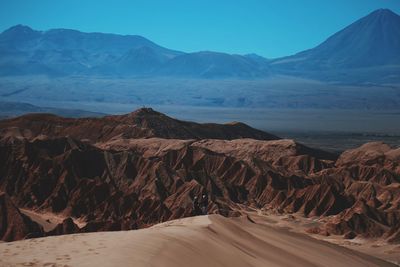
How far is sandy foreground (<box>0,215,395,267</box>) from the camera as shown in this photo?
19203mm

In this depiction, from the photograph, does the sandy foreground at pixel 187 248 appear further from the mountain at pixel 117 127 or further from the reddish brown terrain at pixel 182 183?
the mountain at pixel 117 127

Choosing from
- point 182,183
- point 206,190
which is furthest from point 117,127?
point 206,190

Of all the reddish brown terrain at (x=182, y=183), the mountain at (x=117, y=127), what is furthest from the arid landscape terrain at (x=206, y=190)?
the mountain at (x=117, y=127)

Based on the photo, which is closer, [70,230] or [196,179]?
[70,230]

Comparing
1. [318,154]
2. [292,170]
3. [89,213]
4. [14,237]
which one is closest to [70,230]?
[14,237]

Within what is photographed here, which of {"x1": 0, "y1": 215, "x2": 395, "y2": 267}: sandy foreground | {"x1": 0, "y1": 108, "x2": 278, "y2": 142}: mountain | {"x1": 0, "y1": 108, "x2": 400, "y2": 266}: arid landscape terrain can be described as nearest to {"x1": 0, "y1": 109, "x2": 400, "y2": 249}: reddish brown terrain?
{"x1": 0, "y1": 108, "x2": 400, "y2": 266}: arid landscape terrain

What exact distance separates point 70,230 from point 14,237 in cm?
445

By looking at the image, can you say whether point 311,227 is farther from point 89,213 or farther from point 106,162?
point 106,162

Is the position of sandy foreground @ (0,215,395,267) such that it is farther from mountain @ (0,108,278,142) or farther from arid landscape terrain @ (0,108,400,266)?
mountain @ (0,108,278,142)

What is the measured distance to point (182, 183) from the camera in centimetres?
7081

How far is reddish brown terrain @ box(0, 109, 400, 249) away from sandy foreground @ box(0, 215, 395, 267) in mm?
19005

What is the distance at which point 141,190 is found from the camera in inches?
2832

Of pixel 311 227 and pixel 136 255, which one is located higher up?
pixel 136 255

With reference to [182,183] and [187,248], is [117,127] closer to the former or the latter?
[182,183]
